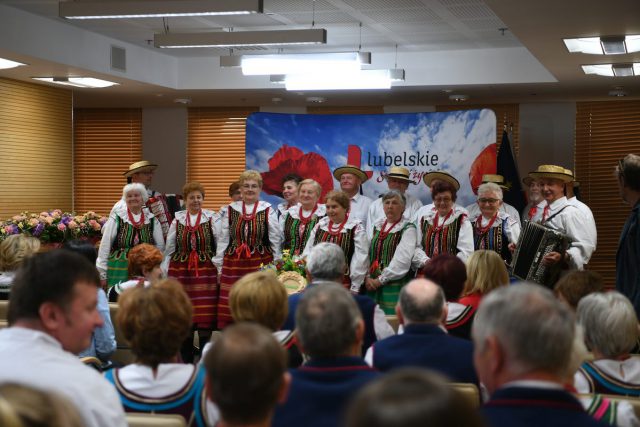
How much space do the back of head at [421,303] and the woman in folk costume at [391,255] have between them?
3463 mm

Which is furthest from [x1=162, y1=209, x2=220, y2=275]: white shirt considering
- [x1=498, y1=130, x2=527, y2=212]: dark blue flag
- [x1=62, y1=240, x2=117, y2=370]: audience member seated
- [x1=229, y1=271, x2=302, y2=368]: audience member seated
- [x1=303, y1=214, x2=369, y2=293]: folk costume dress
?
[x1=229, y1=271, x2=302, y2=368]: audience member seated

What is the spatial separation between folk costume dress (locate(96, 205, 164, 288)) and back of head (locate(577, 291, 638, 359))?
523cm

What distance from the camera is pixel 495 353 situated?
194cm

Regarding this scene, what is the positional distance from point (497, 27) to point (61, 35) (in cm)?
442

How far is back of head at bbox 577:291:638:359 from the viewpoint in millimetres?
3236

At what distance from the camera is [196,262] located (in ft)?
25.2

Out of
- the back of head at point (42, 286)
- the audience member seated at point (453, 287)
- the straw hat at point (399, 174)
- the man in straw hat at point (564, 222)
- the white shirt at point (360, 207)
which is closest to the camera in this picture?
the back of head at point (42, 286)

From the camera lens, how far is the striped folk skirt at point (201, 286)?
7.66 metres

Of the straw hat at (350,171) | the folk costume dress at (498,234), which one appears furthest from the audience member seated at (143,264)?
the straw hat at (350,171)

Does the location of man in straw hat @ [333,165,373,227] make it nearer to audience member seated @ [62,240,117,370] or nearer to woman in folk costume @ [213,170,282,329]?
woman in folk costume @ [213,170,282,329]

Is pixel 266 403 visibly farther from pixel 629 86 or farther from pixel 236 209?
pixel 629 86

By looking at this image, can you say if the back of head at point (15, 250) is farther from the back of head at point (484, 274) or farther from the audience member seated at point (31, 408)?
the audience member seated at point (31, 408)

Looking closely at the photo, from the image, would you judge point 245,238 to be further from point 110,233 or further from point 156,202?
point 110,233

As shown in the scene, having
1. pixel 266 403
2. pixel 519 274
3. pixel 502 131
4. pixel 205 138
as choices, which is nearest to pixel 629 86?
pixel 502 131
